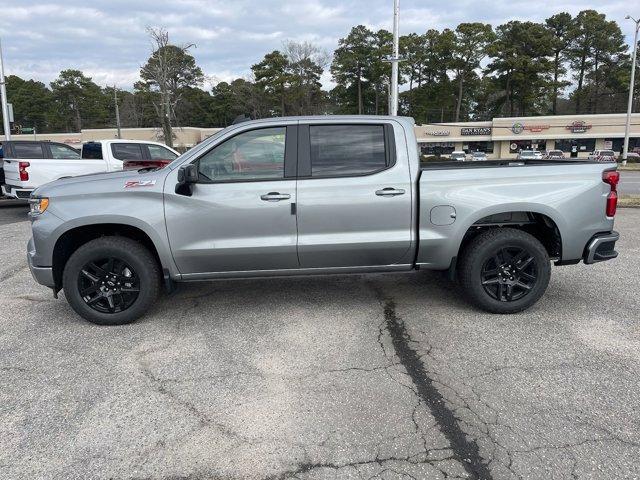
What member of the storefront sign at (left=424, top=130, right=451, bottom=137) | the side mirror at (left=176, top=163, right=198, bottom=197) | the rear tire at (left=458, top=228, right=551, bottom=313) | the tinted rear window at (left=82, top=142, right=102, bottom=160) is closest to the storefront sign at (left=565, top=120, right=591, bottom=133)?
the storefront sign at (left=424, top=130, right=451, bottom=137)

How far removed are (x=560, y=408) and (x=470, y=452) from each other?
2.70 feet

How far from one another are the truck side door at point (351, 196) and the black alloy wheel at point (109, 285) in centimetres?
161

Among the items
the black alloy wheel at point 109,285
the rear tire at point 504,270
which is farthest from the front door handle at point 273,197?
the rear tire at point 504,270

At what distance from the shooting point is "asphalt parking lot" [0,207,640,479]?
8.67 ft

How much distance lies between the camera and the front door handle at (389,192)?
174 inches

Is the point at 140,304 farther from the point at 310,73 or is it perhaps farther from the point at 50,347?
the point at 310,73

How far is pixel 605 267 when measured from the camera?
21.0 ft

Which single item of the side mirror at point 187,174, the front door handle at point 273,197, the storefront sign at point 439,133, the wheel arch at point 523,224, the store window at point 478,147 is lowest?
the wheel arch at point 523,224

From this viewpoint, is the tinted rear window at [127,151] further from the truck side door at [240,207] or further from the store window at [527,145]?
the store window at [527,145]

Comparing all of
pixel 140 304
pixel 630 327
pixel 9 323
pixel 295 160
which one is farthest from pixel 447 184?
pixel 9 323

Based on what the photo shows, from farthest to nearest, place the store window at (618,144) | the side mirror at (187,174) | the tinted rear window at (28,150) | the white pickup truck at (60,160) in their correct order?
the store window at (618,144) < the tinted rear window at (28,150) < the white pickup truck at (60,160) < the side mirror at (187,174)

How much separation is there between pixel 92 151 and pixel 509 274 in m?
11.8

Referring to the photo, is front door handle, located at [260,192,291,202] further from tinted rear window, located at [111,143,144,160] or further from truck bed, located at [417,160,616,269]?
tinted rear window, located at [111,143,144,160]

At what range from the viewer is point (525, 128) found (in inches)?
2224
